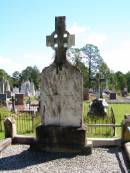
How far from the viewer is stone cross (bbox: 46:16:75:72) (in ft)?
30.5

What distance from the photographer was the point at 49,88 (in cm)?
926

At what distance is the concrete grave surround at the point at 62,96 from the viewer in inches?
358

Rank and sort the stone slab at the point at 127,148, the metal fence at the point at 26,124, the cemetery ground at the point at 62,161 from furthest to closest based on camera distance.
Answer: the metal fence at the point at 26,124 → the stone slab at the point at 127,148 → the cemetery ground at the point at 62,161

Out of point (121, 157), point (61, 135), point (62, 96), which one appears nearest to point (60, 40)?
point (62, 96)

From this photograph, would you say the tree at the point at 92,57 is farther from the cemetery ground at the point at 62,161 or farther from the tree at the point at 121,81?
the cemetery ground at the point at 62,161

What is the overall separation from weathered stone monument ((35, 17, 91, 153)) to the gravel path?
15.8 inches

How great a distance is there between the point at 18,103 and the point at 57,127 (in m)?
22.9

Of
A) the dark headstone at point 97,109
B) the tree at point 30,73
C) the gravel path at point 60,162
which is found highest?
the tree at point 30,73

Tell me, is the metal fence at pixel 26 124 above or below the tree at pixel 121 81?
below

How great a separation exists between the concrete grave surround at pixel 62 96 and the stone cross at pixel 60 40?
1.25 feet

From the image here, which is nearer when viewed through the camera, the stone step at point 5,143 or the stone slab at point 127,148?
the stone slab at point 127,148

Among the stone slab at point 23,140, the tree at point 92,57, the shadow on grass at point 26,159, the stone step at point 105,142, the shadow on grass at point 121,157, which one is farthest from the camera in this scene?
the tree at point 92,57

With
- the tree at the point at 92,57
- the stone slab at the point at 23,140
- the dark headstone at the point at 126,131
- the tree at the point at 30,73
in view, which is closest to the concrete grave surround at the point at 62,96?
the stone slab at the point at 23,140

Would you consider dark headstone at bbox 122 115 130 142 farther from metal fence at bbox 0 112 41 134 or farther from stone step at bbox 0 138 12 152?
metal fence at bbox 0 112 41 134
